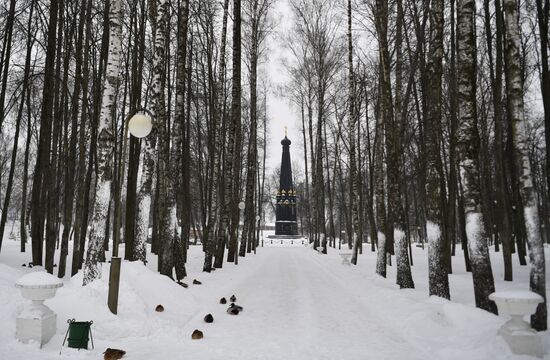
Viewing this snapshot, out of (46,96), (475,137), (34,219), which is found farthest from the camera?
(34,219)

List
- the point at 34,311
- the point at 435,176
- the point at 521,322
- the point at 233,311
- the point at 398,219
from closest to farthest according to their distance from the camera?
the point at 521,322 < the point at 34,311 < the point at 233,311 < the point at 435,176 < the point at 398,219

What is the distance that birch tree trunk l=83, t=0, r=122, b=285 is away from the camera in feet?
20.3

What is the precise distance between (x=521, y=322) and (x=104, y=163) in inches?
264

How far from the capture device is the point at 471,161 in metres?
5.80

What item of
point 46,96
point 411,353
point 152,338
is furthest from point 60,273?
point 411,353

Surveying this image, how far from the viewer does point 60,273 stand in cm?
1023

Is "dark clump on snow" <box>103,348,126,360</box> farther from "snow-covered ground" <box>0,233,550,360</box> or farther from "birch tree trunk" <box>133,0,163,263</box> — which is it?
"birch tree trunk" <box>133,0,163,263</box>

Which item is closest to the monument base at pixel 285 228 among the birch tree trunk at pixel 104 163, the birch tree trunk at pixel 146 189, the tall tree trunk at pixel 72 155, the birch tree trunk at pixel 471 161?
the tall tree trunk at pixel 72 155

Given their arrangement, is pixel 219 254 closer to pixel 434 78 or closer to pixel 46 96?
pixel 46 96

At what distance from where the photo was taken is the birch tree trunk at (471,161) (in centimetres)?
564

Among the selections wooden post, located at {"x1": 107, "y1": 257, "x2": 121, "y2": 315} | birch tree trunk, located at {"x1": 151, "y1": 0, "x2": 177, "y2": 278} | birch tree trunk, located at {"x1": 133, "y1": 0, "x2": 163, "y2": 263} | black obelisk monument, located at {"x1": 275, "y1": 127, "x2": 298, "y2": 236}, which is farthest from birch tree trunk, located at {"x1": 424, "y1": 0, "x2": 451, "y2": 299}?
black obelisk monument, located at {"x1": 275, "y1": 127, "x2": 298, "y2": 236}

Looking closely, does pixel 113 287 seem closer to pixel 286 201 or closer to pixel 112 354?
pixel 112 354

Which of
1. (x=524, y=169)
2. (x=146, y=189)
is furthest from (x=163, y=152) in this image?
(x=524, y=169)

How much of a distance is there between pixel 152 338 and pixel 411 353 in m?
3.41
